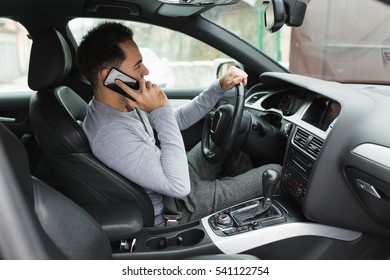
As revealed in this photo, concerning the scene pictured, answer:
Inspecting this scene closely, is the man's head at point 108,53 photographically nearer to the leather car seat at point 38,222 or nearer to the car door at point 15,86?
the leather car seat at point 38,222

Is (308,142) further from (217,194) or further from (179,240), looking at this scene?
(179,240)

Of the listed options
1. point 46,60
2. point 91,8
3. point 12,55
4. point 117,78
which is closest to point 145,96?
point 117,78

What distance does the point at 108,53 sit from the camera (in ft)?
4.88

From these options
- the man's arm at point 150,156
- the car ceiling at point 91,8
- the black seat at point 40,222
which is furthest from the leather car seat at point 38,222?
the car ceiling at point 91,8

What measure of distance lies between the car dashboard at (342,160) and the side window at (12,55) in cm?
155

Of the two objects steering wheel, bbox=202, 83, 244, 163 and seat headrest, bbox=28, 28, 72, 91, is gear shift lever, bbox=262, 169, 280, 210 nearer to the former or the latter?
steering wheel, bbox=202, 83, 244, 163

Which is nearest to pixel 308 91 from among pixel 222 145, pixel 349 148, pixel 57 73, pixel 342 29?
pixel 222 145

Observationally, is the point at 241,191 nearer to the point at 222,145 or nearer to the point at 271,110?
the point at 222,145

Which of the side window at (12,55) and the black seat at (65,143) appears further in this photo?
Answer: the side window at (12,55)

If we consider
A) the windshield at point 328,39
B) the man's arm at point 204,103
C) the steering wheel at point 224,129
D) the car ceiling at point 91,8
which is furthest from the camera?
the windshield at point 328,39

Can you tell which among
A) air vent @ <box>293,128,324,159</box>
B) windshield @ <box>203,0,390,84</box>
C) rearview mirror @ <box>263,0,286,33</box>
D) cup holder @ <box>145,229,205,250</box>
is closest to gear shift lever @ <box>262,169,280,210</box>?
air vent @ <box>293,128,324,159</box>

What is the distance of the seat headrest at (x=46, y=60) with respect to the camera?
62.1 inches

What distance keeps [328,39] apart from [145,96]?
1.97m

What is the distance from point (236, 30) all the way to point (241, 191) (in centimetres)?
114
